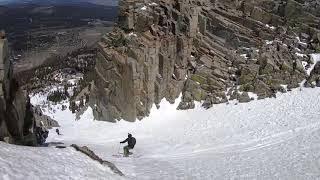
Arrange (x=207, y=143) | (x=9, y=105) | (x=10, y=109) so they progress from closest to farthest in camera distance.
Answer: (x=10, y=109)
(x=9, y=105)
(x=207, y=143)

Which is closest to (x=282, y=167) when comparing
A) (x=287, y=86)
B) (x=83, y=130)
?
(x=287, y=86)

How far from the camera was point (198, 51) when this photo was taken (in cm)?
5306

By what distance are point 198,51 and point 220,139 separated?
17442 mm

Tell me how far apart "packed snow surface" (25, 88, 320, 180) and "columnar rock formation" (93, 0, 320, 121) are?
2.11 m

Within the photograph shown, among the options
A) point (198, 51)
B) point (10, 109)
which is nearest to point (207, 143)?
point (10, 109)

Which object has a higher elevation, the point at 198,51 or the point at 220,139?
the point at 198,51

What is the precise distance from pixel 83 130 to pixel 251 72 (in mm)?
18664

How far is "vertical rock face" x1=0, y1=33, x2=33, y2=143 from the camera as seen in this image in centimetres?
3038

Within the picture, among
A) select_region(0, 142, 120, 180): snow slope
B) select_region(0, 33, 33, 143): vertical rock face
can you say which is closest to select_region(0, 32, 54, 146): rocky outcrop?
select_region(0, 33, 33, 143): vertical rock face

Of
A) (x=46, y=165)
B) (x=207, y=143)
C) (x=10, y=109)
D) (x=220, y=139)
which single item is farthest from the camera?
(x=220, y=139)

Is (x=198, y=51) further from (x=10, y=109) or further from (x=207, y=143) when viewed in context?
(x=10, y=109)

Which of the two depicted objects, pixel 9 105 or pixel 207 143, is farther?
pixel 207 143

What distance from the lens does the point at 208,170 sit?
27.2 metres

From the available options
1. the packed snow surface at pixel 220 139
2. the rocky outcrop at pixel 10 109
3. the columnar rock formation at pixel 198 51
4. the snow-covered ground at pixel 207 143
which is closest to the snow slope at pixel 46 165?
the snow-covered ground at pixel 207 143
